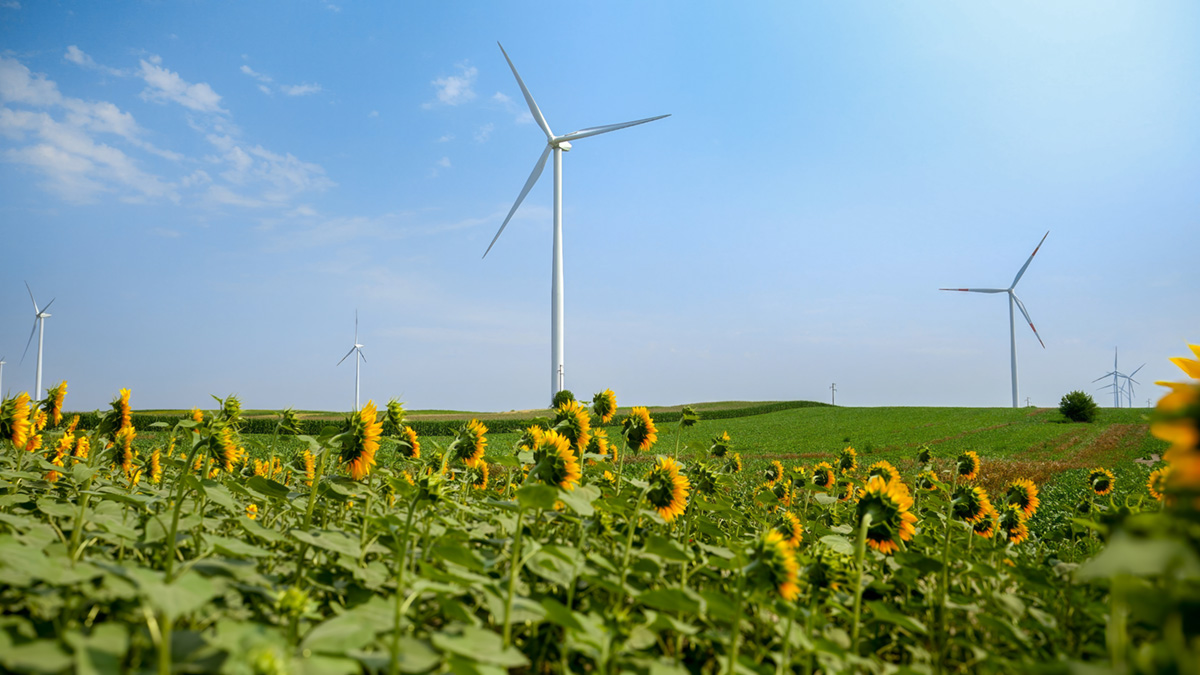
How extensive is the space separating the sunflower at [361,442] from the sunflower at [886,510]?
7.45 feet

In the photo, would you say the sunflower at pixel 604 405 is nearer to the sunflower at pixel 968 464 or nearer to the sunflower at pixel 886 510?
the sunflower at pixel 886 510

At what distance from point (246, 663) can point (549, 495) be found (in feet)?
2.62

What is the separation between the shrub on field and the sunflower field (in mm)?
44340

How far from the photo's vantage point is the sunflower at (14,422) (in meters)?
3.77

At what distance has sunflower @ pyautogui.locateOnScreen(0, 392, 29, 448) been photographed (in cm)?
377

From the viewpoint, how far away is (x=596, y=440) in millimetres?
4793

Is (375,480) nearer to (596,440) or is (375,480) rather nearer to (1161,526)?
(596,440)

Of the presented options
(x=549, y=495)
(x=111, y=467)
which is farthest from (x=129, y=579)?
(x=111, y=467)

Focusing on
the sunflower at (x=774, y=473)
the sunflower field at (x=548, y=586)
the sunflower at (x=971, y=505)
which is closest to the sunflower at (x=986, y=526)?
the sunflower field at (x=548, y=586)

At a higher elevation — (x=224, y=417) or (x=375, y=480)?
(x=224, y=417)

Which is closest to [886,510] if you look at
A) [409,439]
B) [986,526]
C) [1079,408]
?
[986,526]

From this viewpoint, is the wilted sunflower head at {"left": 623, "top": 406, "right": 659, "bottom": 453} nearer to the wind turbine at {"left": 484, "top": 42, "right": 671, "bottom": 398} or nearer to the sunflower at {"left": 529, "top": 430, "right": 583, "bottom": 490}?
the sunflower at {"left": 529, "top": 430, "right": 583, "bottom": 490}

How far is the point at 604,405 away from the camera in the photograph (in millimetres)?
4281

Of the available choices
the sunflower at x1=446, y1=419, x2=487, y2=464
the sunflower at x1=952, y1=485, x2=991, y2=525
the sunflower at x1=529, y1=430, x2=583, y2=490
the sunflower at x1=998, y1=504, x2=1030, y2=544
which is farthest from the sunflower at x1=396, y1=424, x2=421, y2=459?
the sunflower at x1=998, y1=504, x2=1030, y2=544
